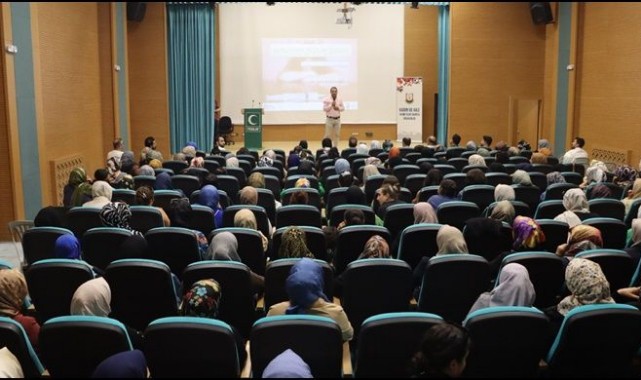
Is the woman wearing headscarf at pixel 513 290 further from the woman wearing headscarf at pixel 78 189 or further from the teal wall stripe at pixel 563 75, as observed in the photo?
the teal wall stripe at pixel 563 75

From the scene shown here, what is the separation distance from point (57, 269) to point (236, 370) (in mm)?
1688

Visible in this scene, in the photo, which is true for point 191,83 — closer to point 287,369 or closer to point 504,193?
point 504,193

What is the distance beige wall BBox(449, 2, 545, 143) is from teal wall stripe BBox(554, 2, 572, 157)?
128 cm

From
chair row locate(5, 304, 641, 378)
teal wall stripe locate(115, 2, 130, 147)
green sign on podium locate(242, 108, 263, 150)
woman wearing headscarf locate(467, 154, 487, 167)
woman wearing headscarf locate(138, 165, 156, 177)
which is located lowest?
chair row locate(5, 304, 641, 378)

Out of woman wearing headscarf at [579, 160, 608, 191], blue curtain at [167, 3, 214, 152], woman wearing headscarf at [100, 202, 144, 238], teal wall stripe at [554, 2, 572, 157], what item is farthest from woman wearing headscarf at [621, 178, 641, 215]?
blue curtain at [167, 3, 214, 152]

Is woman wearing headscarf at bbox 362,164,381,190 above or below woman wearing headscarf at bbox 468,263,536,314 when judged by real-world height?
above

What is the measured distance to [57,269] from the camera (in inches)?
164

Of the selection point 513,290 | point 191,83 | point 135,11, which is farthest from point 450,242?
point 191,83

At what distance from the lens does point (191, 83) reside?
17.1 m

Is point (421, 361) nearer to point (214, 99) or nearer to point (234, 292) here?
point (234, 292)

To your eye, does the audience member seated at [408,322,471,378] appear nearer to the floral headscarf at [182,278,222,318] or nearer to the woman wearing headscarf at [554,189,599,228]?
the floral headscarf at [182,278,222,318]

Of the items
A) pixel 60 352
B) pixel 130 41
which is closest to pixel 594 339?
pixel 60 352

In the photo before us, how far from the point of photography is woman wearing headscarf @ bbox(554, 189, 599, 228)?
19.7ft

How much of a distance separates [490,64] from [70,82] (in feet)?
32.8
